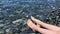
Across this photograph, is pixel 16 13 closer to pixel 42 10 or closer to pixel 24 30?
pixel 42 10

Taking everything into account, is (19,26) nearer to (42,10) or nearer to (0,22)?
(0,22)

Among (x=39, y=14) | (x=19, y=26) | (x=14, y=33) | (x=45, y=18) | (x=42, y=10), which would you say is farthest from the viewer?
(x=42, y=10)

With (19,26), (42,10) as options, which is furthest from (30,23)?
(42,10)

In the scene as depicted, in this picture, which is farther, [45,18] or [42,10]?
[42,10]

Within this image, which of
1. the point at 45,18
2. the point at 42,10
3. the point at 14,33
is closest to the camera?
the point at 14,33

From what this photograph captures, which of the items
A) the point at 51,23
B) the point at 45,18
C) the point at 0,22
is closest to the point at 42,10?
the point at 45,18

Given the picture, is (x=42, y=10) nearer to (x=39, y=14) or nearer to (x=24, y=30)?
(x=39, y=14)

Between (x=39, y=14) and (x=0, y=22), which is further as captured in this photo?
(x=39, y=14)

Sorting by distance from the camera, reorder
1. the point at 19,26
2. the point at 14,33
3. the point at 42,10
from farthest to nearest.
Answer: the point at 42,10 → the point at 19,26 → the point at 14,33
